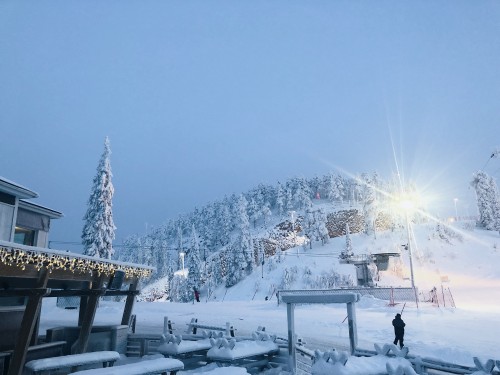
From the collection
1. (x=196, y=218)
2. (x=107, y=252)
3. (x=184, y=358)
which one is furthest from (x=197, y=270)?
(x=196, y=218)

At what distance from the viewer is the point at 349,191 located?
136 meters

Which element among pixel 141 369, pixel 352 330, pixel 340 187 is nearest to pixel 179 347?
pixel 141 369

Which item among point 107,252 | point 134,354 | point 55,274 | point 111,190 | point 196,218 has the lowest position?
point 134,354

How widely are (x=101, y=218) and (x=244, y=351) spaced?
31123 mm

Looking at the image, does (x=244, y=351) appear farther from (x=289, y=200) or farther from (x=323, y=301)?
(x=289, y=200)

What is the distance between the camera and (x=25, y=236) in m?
16.7

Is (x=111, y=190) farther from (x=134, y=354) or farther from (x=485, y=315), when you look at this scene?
(x=485, y=315)

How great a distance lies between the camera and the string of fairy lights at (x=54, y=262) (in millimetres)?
8588

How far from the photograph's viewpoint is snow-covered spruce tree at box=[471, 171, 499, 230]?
7888cm

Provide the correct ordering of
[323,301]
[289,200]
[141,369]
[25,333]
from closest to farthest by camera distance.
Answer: [25,333], [141,369], [323,301], [289,200]

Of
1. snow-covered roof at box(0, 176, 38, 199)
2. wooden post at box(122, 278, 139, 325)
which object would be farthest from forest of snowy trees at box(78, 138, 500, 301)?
snow-covered roof at box(0, 176, 38, 199)

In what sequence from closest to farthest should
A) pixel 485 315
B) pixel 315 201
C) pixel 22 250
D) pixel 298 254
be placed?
pixel 22 250
pixel 485 315
pixel 298 254
pixel 315 201

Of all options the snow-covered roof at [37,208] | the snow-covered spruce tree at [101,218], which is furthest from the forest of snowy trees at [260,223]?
the snow-covered roof at [37,208]

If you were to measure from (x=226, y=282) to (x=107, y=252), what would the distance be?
42328 mm
